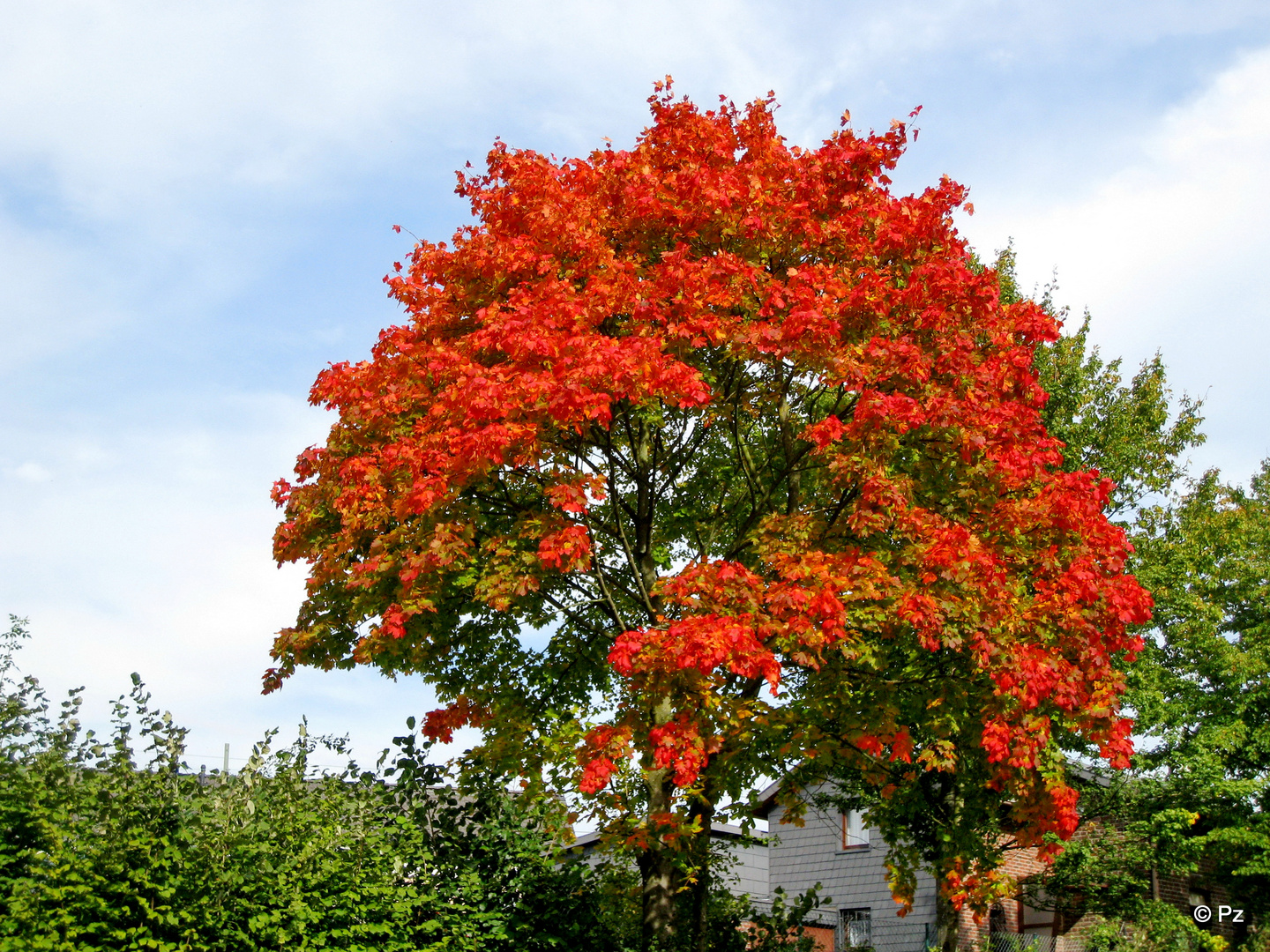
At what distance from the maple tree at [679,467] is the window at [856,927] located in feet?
49.8

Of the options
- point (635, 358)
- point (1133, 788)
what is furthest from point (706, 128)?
point (1133, 788)

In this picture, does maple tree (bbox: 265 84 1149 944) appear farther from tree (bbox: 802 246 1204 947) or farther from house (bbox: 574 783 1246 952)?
house (bbox: 574 783 1246 952)

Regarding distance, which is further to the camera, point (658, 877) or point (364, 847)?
point (658, 877)

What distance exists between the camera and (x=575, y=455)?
13.0 metres

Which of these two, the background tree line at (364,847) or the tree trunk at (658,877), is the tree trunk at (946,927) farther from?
the tree trunk at (658,877)

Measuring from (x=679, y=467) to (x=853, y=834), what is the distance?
59.5 feet

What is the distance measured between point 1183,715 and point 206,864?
22.0 m

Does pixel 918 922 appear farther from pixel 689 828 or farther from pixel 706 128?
pixel 706 128

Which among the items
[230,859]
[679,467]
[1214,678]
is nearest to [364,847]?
[230,859]

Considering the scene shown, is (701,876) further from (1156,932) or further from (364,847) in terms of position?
(1156,932)

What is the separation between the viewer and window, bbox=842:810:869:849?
28578 millimetres

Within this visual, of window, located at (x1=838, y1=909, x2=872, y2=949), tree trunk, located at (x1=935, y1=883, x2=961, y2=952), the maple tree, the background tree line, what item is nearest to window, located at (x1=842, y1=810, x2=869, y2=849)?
window, located at (x1=838, y1=909, x2=872, y2=949)

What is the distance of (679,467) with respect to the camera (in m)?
14.9

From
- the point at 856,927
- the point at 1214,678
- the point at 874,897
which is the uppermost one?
the point at 1214,678
